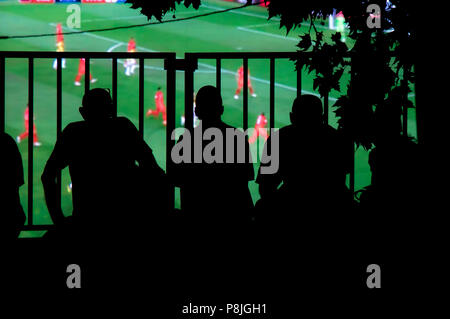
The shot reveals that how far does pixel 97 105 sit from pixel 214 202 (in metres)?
0.96

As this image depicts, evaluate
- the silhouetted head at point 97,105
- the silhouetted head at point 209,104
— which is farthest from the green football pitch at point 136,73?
the silhouetted head at point 209,104

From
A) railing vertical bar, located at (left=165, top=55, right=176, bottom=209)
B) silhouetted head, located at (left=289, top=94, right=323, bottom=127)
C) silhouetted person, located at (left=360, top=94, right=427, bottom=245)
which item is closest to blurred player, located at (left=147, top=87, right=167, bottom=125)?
railing vertical bar, located at (left=165, top=55, right=176, bottom=209)

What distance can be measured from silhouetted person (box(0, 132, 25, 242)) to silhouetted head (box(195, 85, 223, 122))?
1.20 m

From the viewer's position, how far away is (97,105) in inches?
176

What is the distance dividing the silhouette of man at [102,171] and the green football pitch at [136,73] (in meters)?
8.50

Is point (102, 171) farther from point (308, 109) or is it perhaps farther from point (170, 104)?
point (308, 109)

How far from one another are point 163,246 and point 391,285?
4.66 ft

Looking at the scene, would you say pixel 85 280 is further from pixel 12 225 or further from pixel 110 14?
pixel 110 14

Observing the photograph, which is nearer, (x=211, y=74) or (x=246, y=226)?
(x=246, y=226)

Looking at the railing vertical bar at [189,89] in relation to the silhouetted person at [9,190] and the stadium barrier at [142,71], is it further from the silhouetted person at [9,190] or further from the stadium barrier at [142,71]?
the silhouetted person at [9,190]

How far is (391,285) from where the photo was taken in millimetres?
4223
